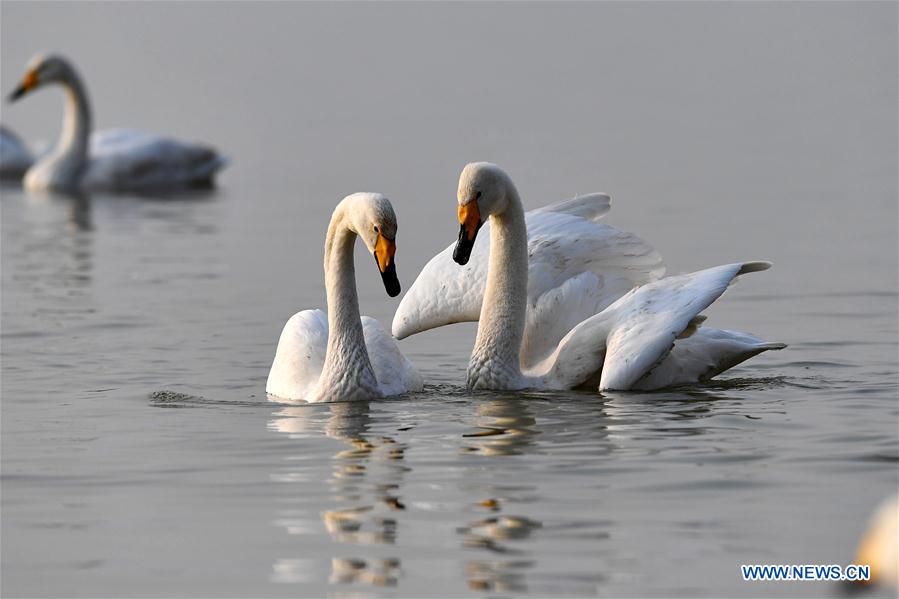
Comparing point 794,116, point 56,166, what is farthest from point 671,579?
point 794,116

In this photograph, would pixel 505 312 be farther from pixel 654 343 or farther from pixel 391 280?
pixel 391 280

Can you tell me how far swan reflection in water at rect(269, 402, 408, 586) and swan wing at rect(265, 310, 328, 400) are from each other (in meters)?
0.33

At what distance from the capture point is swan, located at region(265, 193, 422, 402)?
435 inches

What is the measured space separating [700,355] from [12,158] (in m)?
26.0

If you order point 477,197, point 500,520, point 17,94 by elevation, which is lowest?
point 500,520

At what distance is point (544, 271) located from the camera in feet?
42.1

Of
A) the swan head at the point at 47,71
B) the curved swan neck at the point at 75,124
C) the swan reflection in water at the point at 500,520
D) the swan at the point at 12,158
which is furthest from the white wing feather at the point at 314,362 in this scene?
the swan at the point at 12,158

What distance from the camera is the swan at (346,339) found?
36.2 feet

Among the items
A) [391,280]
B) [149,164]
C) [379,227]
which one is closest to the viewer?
[391,280]

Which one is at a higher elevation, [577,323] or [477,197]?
[477,197]

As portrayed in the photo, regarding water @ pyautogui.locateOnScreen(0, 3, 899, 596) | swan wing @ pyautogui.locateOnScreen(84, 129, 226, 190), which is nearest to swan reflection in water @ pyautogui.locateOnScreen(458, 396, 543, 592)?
water @ pyautogui.locateOnScreen(0, 3, 899, 596)

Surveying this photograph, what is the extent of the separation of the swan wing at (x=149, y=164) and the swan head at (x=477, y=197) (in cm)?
2153

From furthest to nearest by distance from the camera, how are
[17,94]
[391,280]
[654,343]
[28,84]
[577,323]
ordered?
[28,84]
[17,94]
[577,323]
[654,343]
[391,280]

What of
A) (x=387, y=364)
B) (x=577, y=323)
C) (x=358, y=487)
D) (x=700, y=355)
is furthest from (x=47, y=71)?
(x=358, y=487)
